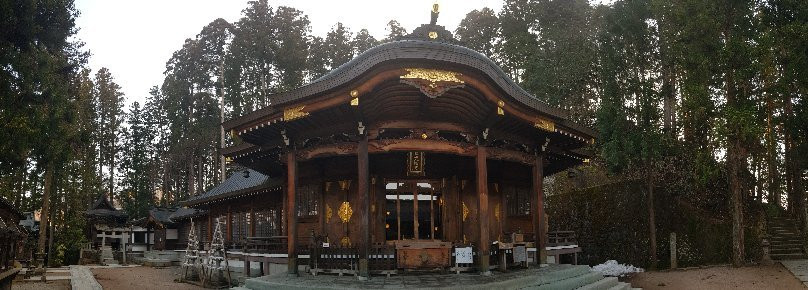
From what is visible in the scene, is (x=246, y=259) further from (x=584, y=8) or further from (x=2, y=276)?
(x=584, y=8)

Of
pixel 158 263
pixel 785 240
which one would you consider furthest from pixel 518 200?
pixel 158 263

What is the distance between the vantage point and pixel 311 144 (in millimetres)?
14289

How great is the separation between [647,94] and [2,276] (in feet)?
69.8

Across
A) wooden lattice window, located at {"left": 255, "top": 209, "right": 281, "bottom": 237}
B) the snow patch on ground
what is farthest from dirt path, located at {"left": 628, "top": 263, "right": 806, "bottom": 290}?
wooden lattice window, located at {"left": 255, "top": 209, "right": 281, "bottom": 237}

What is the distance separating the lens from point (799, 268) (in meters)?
18.6

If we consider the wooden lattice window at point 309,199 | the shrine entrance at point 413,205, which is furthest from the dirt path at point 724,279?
the wooden lattice window at point 309,199

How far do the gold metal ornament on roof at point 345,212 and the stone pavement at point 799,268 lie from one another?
1299cm

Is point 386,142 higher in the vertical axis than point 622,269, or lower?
higher

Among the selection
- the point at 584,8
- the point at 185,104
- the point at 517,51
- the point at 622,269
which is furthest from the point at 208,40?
the point at 622,269

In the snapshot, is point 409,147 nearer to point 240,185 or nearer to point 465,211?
point 465,211

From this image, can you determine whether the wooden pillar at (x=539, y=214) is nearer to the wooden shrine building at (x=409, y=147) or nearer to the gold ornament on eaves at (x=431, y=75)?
the wooden shrine building at (x=409, y=147)

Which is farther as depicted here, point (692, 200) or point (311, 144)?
point (692, 200)

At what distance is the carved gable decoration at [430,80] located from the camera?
37.2 feet

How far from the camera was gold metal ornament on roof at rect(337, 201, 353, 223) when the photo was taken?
50.0 feet
